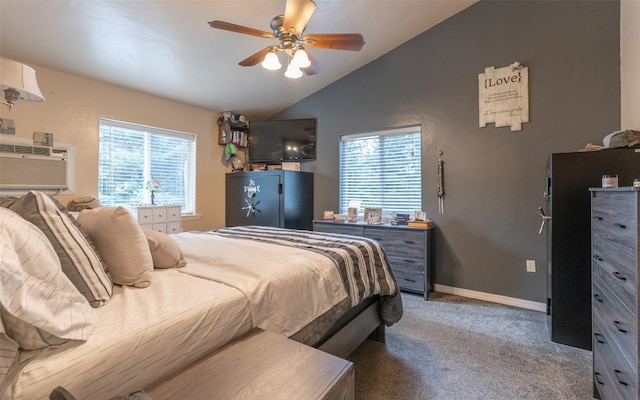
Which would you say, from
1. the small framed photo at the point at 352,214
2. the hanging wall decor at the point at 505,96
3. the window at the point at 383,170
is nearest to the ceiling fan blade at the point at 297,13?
the window at the point at 383,170

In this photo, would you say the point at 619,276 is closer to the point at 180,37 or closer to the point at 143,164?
the point at 180,37

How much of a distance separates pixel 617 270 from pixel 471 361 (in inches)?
42.1

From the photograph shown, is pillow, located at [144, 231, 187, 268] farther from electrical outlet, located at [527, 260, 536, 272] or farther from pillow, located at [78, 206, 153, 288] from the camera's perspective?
electrical outlet, located at [527, 260, 536, 272]

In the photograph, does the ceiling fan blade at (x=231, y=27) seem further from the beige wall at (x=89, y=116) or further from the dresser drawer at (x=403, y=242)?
the dresser drawer at (x=403, y=242)

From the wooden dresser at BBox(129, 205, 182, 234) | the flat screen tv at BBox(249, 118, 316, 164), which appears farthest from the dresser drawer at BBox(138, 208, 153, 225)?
the flat screen tv at BBox(249, 118, 316, 164)

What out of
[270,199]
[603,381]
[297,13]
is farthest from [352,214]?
[603,381]

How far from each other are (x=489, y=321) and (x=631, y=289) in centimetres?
165

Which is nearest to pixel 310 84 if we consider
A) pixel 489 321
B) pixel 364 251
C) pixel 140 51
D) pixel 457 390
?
pixel 140 51

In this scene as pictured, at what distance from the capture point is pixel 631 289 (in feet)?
3.46

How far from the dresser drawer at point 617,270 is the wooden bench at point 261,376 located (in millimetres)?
1078

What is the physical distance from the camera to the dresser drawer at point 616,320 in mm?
1051

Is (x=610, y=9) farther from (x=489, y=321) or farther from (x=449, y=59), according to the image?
(x=489, y=321)

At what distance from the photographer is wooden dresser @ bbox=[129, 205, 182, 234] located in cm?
329

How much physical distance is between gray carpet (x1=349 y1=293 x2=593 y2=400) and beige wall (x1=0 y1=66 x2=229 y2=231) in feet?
10.5
